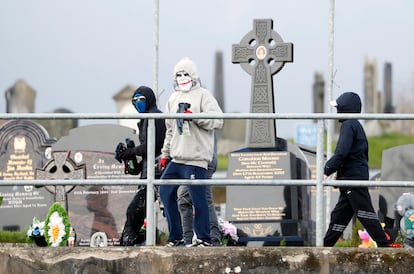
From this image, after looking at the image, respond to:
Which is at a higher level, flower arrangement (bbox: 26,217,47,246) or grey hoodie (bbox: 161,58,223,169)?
grey hoodie (bbox: 161,58,223,169)

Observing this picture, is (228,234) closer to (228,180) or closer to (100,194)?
(100,194)

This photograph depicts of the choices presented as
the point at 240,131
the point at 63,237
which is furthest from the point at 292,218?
the point at 240,131

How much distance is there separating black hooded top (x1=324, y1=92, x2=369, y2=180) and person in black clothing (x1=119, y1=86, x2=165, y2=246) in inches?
61.1

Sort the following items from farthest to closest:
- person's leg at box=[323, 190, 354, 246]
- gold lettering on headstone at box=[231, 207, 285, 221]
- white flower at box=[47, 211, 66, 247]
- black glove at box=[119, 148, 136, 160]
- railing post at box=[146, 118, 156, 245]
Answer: gold lettering on headstone at box=[231, 207, 285, 221] → white flower at box=[47, 211, 66, 247] → black glove at box=[119, 148, 136, 160] → person's leg at box=[323, 190, 354, 246] → railing post at box=[146, 118, 156, 245]

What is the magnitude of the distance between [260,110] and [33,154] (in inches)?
126

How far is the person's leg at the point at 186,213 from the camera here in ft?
31.1

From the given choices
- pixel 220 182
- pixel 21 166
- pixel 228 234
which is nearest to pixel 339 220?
pixel 220 182

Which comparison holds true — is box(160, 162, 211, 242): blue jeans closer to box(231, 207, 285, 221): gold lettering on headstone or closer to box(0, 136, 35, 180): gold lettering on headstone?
box(231, 207, 285, 221): gold lettering on headstone

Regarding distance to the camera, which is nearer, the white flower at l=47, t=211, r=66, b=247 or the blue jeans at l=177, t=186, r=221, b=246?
the blue jeans at l=177, t=186, r=221, b=246

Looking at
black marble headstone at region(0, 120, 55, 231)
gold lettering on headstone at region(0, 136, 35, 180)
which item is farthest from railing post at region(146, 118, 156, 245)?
gold lettering on headstone at region(0, 136, 35, 180)

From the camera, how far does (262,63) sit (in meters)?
14.5

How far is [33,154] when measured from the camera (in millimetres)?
14977

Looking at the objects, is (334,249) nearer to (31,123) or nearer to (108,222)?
(108,222)

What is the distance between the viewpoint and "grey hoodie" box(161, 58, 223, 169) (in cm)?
881
